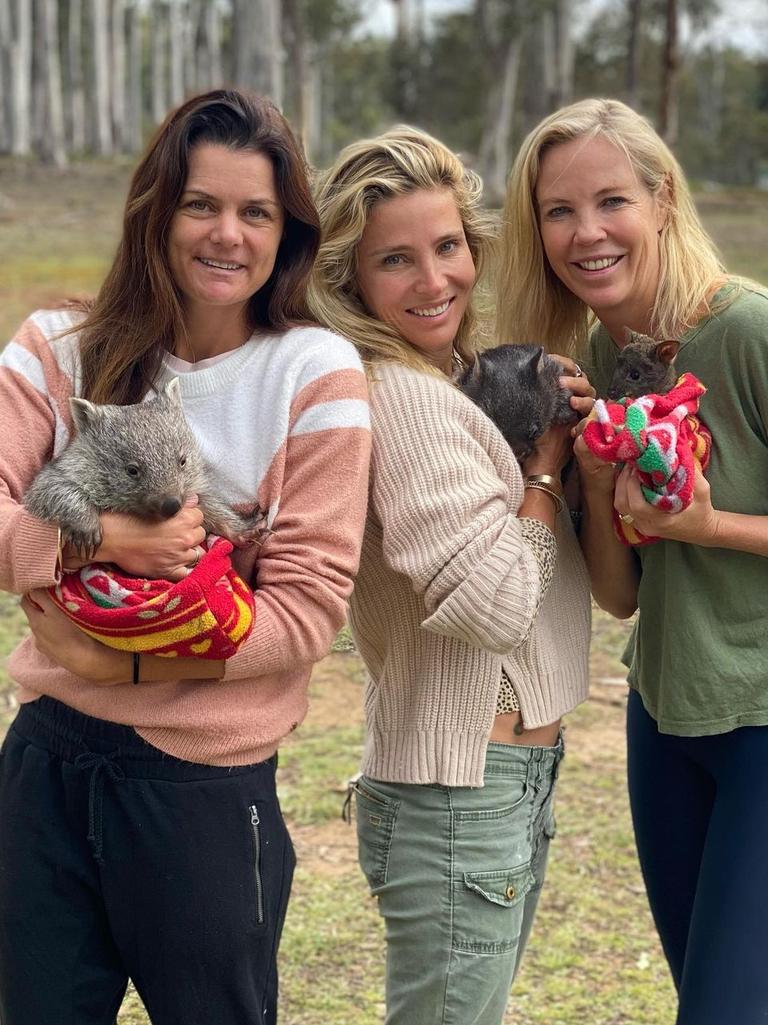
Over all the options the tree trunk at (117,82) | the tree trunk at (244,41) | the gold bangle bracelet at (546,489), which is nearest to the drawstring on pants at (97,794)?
the gold bangle bracelet at (546,489)

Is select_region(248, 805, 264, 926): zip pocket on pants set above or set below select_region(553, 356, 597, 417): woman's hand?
below

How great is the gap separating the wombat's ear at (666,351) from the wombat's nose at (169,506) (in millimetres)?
1116

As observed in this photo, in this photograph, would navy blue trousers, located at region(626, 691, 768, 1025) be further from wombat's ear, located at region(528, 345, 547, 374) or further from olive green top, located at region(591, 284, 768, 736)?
wombat's ear, located at region(528, 345, 547, 374)

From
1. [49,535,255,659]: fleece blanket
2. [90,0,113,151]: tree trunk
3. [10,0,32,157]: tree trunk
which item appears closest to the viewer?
[49,535,255,659]: fleece blanket

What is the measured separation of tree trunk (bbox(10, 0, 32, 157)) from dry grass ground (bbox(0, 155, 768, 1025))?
35.7 m

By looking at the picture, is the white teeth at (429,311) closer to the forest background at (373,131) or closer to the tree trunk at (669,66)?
the forest background at (373,131)

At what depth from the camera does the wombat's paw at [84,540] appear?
2.46 metres

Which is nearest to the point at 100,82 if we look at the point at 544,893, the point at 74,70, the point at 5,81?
the point at 5,81

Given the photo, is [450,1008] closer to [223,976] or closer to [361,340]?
[223,976]

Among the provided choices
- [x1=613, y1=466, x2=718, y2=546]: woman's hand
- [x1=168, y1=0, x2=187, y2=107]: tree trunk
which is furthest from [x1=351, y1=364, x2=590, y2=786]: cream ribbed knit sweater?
[x1=168, y1=0, x2=187, y2=107]: tree trunk

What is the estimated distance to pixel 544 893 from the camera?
15.9 ft

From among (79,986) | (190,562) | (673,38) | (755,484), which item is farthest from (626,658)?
(673,38)

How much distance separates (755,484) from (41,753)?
65.2 inches

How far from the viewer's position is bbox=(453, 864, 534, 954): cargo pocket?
2.64 meters
